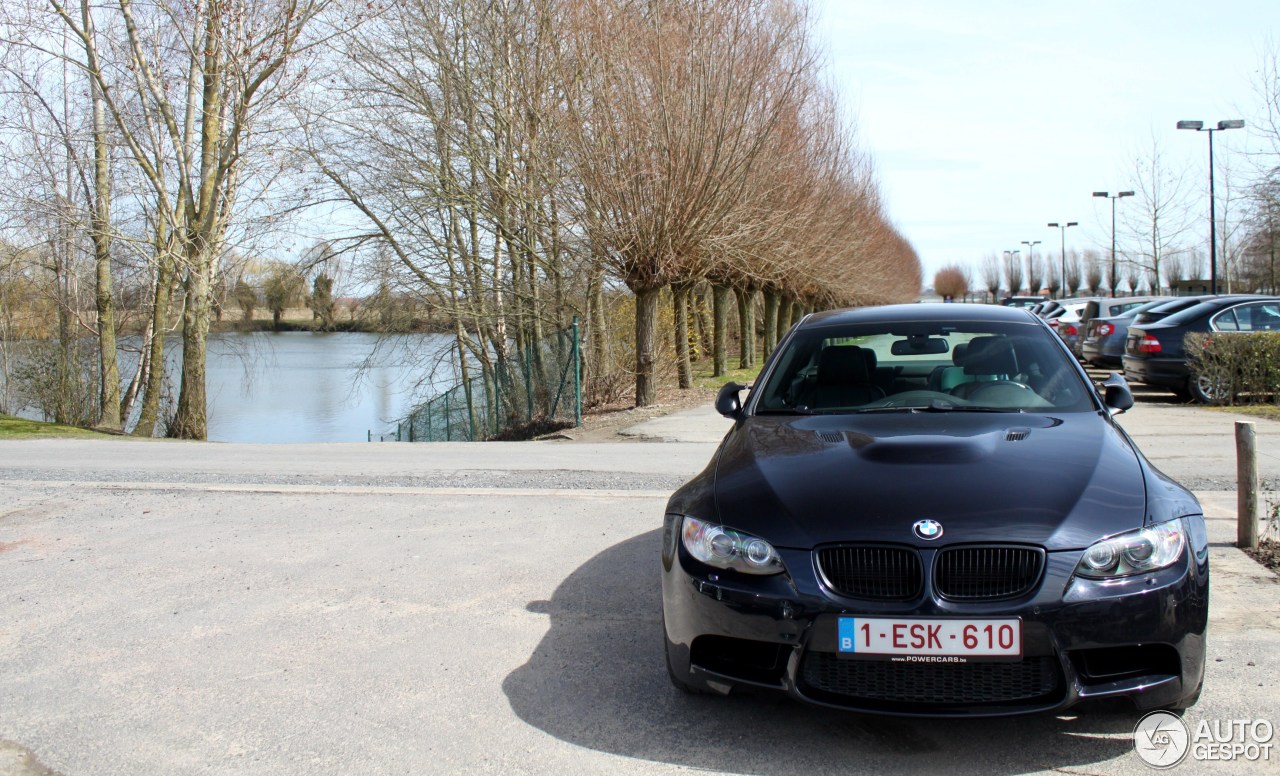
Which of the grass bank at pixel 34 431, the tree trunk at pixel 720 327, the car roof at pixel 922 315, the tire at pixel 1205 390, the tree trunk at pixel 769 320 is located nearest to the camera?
the car roof at pixel 922 315

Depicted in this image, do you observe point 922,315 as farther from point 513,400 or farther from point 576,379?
point 513,400

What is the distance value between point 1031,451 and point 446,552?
147 inches

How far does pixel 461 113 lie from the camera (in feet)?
64.5

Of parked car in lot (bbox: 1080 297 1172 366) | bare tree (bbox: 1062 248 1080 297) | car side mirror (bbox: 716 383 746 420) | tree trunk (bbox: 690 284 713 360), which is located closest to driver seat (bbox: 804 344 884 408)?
car side mirror (bbox: 716 383 746 420)

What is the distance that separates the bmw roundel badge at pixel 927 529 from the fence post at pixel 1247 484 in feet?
11.3

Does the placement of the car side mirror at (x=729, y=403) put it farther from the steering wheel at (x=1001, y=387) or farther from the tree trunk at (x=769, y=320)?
the tree trunk at (x=769, y=320)


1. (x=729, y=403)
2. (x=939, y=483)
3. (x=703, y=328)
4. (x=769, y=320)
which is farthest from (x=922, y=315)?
(x=703, y=328)

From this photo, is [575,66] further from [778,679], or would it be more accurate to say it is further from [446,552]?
[778,679]

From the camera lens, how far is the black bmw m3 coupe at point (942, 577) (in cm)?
324

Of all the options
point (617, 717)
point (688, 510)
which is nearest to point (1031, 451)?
point (688, 510)

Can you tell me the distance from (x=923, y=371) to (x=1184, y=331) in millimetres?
12571

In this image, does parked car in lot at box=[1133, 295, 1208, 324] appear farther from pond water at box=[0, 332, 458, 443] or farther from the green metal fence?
pond water at box=[0, 332, 458, 443]

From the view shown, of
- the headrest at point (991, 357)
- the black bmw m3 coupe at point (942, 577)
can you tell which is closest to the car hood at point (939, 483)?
the black bmw m3 coupe at point (942, 577)

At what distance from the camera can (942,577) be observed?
3.31 metres
